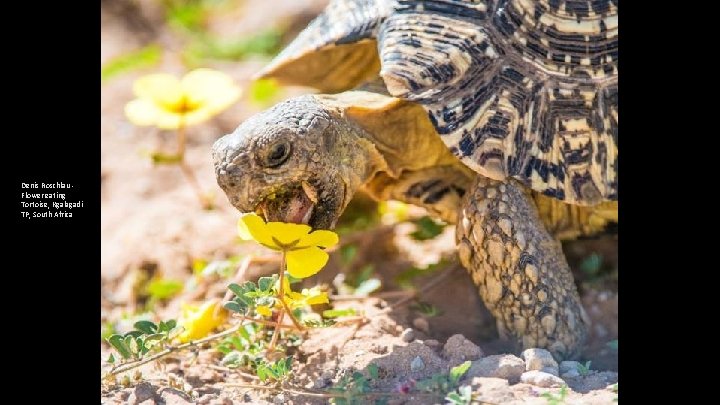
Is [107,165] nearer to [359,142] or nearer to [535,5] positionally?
[359,142]

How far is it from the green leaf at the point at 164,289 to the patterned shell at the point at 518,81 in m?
1.34

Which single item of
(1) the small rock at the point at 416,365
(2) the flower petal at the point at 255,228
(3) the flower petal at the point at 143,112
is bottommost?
(1) the small rock at the point at 416,365

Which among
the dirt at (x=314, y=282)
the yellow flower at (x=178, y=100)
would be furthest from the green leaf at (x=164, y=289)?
the yellow flower at (x=178, y=100)

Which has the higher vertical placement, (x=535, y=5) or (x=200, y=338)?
(x=535, y=5)

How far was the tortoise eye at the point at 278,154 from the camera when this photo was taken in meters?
3.01

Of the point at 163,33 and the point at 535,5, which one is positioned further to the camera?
the point at 163,33

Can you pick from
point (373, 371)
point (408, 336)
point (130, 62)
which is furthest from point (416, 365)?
point (130, 62)

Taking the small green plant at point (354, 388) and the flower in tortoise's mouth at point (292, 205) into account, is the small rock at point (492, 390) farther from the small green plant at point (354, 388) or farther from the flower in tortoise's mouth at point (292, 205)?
the flower in tortoise's mouth at point (292, 205)

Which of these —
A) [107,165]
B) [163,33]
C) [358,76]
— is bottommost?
[107,165]

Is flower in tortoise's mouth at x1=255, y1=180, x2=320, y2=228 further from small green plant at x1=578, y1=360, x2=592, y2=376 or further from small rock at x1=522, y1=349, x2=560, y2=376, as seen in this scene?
small green plant at x1=578, y1=360, x2=592, y2=376

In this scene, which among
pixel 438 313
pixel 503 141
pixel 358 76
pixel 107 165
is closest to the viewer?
pixel 503 141
